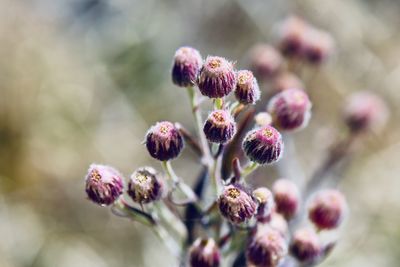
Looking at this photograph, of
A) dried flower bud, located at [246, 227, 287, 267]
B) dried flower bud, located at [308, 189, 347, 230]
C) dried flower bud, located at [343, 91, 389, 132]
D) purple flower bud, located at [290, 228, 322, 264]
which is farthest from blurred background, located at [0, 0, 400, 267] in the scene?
dried flower bud, located at [246, 227, 287, 267]

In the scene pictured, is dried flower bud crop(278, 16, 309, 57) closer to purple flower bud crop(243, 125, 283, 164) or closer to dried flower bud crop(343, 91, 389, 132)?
dried flower bud crop(343, 91, 389, 132)

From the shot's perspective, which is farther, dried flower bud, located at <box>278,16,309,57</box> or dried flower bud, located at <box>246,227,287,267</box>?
dried flower bud, located at <box>278,16,309,57</box>

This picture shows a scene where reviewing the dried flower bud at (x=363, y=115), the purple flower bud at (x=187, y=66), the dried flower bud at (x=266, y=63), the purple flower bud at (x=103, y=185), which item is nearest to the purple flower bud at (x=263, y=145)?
the purple flower bud at (x=187, y=66)

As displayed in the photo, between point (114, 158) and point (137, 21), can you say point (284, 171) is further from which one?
point (137, 21)

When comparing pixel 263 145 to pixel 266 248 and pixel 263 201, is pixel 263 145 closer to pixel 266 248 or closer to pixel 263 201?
pixel 263 201

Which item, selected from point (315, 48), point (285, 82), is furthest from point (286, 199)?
point (315, 48)

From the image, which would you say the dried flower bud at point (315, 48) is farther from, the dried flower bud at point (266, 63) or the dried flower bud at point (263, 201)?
the dried flower bud at point (263, 201)

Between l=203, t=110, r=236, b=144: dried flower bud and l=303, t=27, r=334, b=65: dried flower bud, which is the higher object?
l=303, t=27, r=334, b=65: dried flower bud
